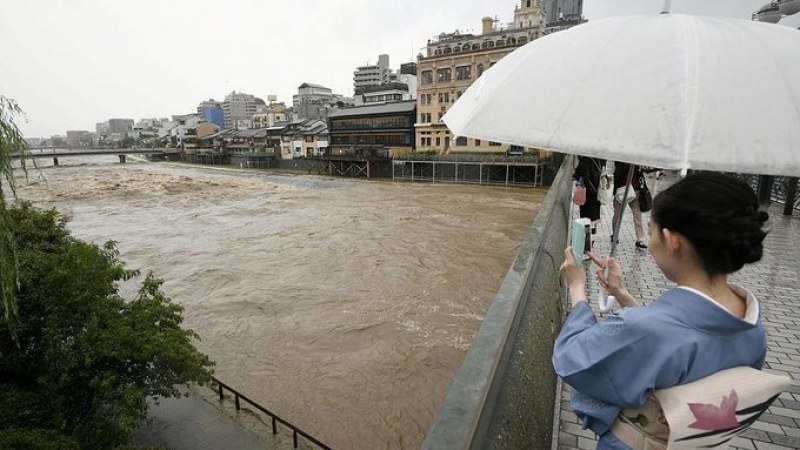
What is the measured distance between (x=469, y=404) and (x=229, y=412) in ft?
25.4

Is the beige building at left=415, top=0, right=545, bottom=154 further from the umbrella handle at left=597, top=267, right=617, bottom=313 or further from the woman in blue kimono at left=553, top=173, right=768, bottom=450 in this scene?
the woman in blue kimono at left=553, top=173, right=768, bottom=450

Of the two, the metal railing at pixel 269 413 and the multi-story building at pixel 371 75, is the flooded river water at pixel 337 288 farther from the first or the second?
the multi-story building at pixel 371 75

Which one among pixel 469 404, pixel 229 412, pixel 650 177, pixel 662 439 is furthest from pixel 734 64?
pixel 229 412

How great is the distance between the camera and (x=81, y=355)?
614 cm

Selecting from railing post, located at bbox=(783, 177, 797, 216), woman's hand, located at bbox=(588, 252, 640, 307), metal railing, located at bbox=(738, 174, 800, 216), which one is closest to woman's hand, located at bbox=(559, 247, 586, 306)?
woman's hand, located at bbox=(588, 252, 640, 307)

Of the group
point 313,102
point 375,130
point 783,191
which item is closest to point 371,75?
point 313,102

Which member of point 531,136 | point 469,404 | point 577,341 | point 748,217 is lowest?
point 469,404

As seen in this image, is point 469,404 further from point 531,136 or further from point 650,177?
point 650,177

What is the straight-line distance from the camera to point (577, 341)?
1511 mm

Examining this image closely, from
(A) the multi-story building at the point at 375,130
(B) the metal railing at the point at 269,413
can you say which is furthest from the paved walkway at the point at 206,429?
(A) the multi-story building at the point at 375,130

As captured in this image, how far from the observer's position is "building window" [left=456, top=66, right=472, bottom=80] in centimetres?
3872

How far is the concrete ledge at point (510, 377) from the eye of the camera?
5.43 feet

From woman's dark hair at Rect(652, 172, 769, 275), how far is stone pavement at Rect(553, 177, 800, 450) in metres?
0.40

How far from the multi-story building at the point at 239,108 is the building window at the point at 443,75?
226 ft
